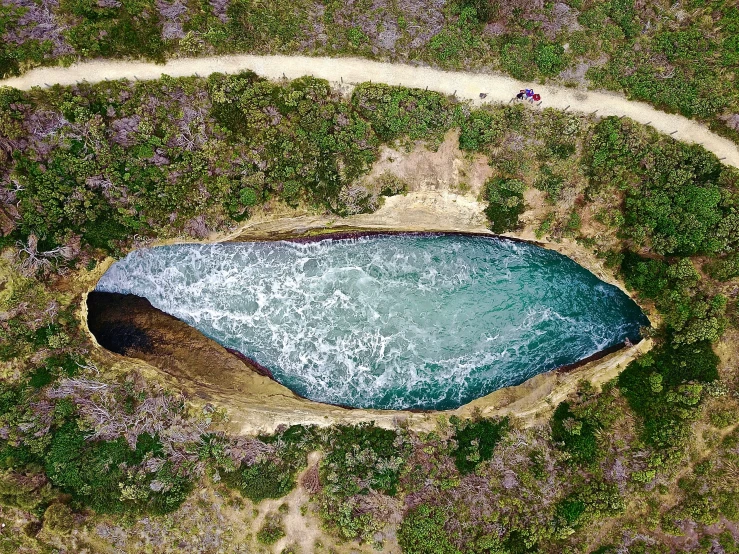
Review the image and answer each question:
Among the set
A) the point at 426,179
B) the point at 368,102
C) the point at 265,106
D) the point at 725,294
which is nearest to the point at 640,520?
the point at 725,294

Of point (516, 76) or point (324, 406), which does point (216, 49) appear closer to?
A: point (516, 76)

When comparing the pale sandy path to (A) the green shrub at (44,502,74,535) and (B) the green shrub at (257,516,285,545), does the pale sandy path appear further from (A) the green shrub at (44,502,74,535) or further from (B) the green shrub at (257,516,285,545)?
(B) the green shrub at (257,516,285,545)

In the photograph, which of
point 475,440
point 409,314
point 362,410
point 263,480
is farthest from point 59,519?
point 475,440

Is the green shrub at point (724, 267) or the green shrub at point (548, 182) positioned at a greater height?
the green shrub at point (548, 182)

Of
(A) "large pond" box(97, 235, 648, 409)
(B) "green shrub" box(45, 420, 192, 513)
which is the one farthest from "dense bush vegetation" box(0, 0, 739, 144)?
(B) "green shrub" box(45, 420, 192, 513)

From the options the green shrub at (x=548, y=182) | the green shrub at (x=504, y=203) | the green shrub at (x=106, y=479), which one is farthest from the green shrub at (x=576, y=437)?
the green shrub at (x=106, y=479)

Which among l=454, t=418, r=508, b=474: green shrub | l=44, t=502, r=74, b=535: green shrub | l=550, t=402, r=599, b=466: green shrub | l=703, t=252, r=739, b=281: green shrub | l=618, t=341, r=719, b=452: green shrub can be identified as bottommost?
l=44, t=502, r=74, b=535: green shrub

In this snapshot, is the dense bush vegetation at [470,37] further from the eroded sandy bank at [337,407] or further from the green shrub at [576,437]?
the green shrub at [576,437]
